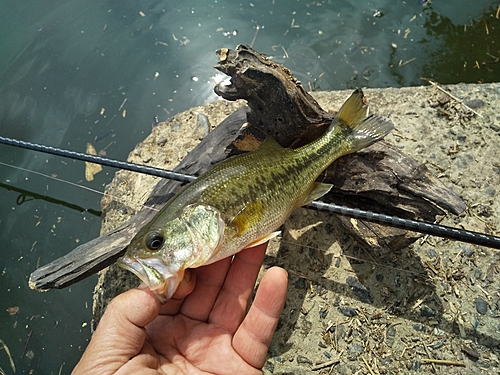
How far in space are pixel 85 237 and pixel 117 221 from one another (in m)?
0.40

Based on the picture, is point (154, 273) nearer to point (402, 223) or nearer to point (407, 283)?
point (402, 223)

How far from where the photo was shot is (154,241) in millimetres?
1911

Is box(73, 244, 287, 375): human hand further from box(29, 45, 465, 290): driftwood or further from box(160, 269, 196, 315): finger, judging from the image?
box(29, 45, 465, 290): driftwood

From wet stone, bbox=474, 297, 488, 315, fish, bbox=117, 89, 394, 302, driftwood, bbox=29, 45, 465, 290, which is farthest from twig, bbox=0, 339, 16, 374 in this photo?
wet stone, bbox=474, 297, 488, 315

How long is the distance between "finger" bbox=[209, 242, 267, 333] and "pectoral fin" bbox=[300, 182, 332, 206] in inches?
15.3

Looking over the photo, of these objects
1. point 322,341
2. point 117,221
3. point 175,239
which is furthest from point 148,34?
point 322,341

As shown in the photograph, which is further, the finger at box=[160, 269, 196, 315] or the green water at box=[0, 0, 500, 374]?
the green water at box=[0, 0, 500, 374]

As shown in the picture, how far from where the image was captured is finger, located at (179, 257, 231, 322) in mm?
2277

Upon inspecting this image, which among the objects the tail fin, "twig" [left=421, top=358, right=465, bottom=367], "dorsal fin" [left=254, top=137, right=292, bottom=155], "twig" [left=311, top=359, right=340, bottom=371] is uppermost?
"dorsal fin" [left=254, top=137, right=292, bottom=155]

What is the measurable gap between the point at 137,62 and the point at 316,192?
3.03 metres

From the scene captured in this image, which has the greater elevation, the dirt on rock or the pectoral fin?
the pectoral fin

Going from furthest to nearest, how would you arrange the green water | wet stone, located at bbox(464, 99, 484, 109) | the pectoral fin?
1. the green water
2. wet stone, located at bbox(464, 99, 484, 109)
3. the pectoral fin

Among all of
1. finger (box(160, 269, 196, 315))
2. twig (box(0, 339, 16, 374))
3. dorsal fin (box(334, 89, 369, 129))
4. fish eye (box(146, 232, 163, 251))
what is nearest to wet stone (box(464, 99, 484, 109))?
dorsal fin (box(334, 89, 369, 129))

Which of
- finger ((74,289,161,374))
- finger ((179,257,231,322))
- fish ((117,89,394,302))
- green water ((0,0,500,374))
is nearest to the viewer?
finger ((74,289,161,374))
